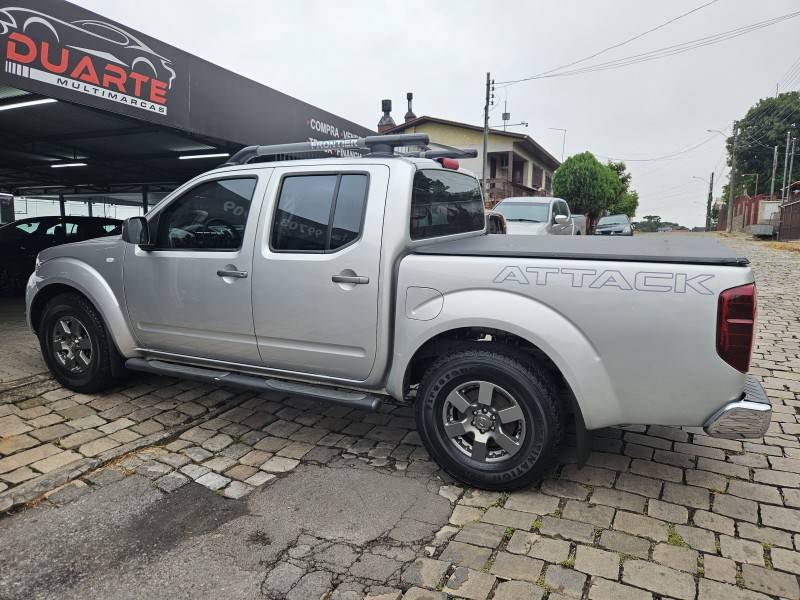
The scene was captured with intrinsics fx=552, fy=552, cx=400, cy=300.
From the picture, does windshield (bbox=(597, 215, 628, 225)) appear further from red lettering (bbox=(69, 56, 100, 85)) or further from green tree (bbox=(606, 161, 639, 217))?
green tree (bbox=(606, 161, 639, 217))

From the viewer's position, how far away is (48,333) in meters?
4.77

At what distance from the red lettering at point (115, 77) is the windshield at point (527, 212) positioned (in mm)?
8991

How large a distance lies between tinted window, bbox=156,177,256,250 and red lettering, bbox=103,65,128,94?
2.83 metres

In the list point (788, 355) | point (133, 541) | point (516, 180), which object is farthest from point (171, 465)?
point (516, 180)

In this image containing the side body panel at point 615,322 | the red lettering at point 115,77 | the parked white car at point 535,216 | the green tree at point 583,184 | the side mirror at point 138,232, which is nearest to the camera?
the side body panel at point 615,322

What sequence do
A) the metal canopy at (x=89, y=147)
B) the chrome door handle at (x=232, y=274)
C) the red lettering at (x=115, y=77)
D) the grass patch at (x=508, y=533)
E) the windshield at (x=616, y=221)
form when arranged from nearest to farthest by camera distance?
1. the grass patch at (x=508, y=533)
2. the chrome door handle at (x=232, y=274)
3. the red lettering at (x=115, y=77)
4. the metal canopy at (x=89, y=147)
5. the windshield at (x=616, y=221)

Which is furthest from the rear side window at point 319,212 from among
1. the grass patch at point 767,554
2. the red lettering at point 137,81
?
the red lettering at point 137,81

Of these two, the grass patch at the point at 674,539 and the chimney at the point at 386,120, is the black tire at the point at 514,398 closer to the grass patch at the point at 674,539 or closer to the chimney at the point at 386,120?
the grass patch at the point at 674,539

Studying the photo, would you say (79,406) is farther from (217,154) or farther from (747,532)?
(217,154)

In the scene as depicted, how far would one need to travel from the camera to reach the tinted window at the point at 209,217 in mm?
3881

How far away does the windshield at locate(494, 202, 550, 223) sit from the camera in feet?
42.6

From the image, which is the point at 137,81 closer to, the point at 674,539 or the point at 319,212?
the point at 319,212

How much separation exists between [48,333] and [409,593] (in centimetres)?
404

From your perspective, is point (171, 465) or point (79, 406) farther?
point (79, 406)
